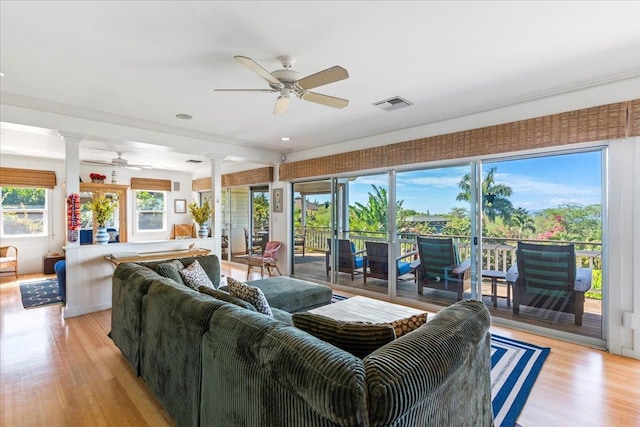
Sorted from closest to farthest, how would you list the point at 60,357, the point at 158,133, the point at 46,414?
the point at 46,414, the point at 60,357, the point at 158,133

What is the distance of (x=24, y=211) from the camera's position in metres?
6.52

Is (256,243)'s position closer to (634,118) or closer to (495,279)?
(495,279)

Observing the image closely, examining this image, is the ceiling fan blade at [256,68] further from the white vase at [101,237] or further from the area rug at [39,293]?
the area rug at [39,293]

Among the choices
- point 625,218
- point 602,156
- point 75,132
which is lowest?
point 625,218

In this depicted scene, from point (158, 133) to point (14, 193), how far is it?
440 centimetres

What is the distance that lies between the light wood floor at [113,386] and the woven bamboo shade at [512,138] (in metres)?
2.06

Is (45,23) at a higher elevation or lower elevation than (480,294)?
higher

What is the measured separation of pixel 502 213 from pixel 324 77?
2.69 metres

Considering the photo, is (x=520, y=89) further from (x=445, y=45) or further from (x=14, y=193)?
(x=14, y=193)

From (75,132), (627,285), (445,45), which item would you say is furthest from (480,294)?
(75,132)

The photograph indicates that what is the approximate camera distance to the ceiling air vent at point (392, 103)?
3.50 meters

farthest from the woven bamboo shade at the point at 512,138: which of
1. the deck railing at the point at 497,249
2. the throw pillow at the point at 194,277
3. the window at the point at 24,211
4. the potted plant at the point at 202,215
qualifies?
the window at the point at 24,211

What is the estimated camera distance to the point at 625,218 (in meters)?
2.88

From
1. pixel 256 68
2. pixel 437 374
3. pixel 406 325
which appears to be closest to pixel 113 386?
pixel 406 325
